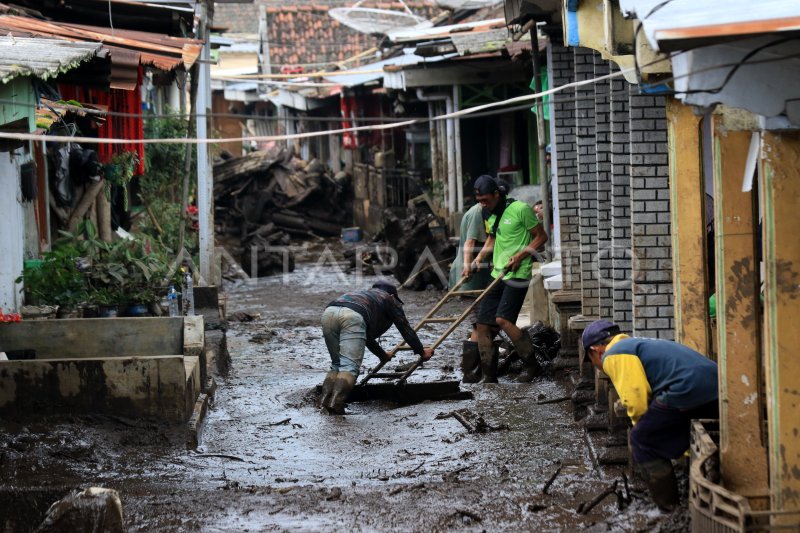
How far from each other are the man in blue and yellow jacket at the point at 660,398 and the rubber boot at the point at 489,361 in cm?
447

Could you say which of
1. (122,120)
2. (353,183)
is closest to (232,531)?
(122,120)

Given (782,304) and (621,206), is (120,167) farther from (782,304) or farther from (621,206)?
(782,304)

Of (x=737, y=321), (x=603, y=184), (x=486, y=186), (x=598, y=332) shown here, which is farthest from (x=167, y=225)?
(x=737, y=321)

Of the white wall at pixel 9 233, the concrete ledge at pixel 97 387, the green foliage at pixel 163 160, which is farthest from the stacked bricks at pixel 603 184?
the green foliage at pixel 163 160

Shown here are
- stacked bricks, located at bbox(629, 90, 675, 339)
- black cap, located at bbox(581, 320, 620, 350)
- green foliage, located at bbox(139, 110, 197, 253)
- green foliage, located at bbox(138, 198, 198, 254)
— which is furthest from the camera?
green foliage, located at bbox(138, 198, 198, 254)

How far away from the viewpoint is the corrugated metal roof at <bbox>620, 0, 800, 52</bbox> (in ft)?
14.2

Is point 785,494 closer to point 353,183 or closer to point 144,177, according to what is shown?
point 144,177

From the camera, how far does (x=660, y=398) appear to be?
21.5 feet

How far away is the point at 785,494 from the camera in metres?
5.40

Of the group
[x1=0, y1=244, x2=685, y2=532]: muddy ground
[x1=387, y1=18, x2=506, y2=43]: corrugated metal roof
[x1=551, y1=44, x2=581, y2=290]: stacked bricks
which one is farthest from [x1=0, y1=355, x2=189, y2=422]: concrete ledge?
[x1=387, y1=18, x2=506, y2=43]: corrugated metal roof

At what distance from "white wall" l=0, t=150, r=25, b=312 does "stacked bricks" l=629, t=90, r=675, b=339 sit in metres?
5.95

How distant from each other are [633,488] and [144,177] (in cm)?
1240

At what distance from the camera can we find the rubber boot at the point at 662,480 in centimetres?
662

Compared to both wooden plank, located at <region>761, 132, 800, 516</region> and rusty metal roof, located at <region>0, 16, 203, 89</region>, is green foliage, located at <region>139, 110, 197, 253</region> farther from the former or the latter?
wooden plank, located at <region>761, 132, 800, 516</region>
